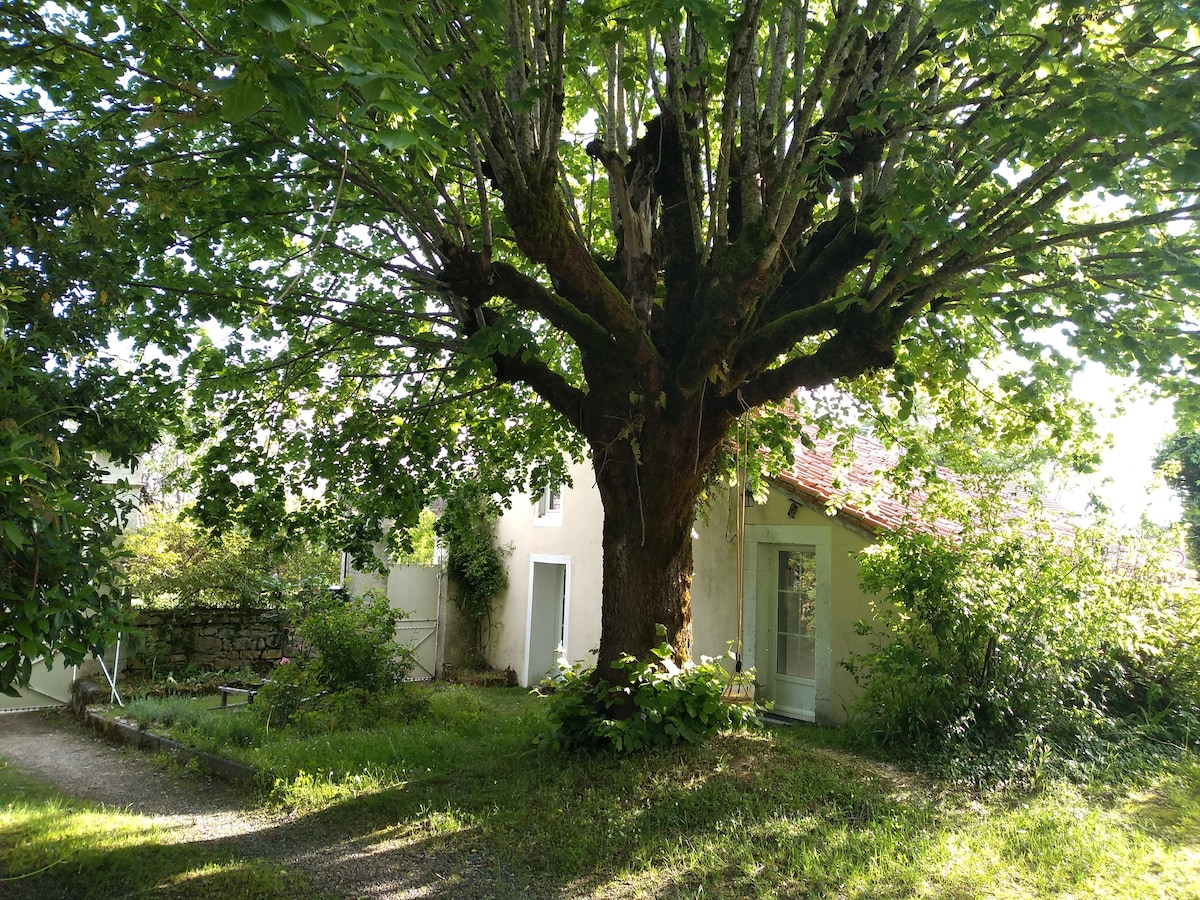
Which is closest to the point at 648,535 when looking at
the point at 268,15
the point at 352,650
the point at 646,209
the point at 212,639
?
the point at 646,209

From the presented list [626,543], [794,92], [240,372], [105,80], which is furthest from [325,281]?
[794,92]

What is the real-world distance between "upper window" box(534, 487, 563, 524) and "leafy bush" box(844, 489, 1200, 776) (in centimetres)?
768

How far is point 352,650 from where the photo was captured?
10.2 metres

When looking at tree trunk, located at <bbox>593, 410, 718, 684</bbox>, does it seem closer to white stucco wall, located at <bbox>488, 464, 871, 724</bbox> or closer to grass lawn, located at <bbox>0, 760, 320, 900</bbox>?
white stucco wall, located at <bbox>488, 464, 871, 724</bbox>

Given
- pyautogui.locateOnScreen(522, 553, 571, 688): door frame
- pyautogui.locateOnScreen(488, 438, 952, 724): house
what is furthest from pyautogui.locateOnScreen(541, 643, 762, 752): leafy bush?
pyautogui.locateOnScreen(522, 553, 571, 688): door frame

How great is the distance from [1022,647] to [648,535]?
3.47 meters

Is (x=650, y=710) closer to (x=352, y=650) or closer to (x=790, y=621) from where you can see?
(x=790, y=621)

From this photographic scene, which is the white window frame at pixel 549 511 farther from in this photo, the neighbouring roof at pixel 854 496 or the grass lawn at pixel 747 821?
the grass lawn at pixel 747 821

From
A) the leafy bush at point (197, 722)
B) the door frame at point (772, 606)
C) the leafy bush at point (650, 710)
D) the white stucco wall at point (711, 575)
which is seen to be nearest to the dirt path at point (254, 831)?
the leafy bush at point (197, 722)

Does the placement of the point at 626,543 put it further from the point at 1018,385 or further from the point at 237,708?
the point at 237,708

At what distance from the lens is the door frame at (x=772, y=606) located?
9445mm

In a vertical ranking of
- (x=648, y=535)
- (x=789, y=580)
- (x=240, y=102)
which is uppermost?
(x=240, y=102)

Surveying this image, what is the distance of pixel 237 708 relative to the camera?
10.9 m

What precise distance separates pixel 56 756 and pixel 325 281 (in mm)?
6594
